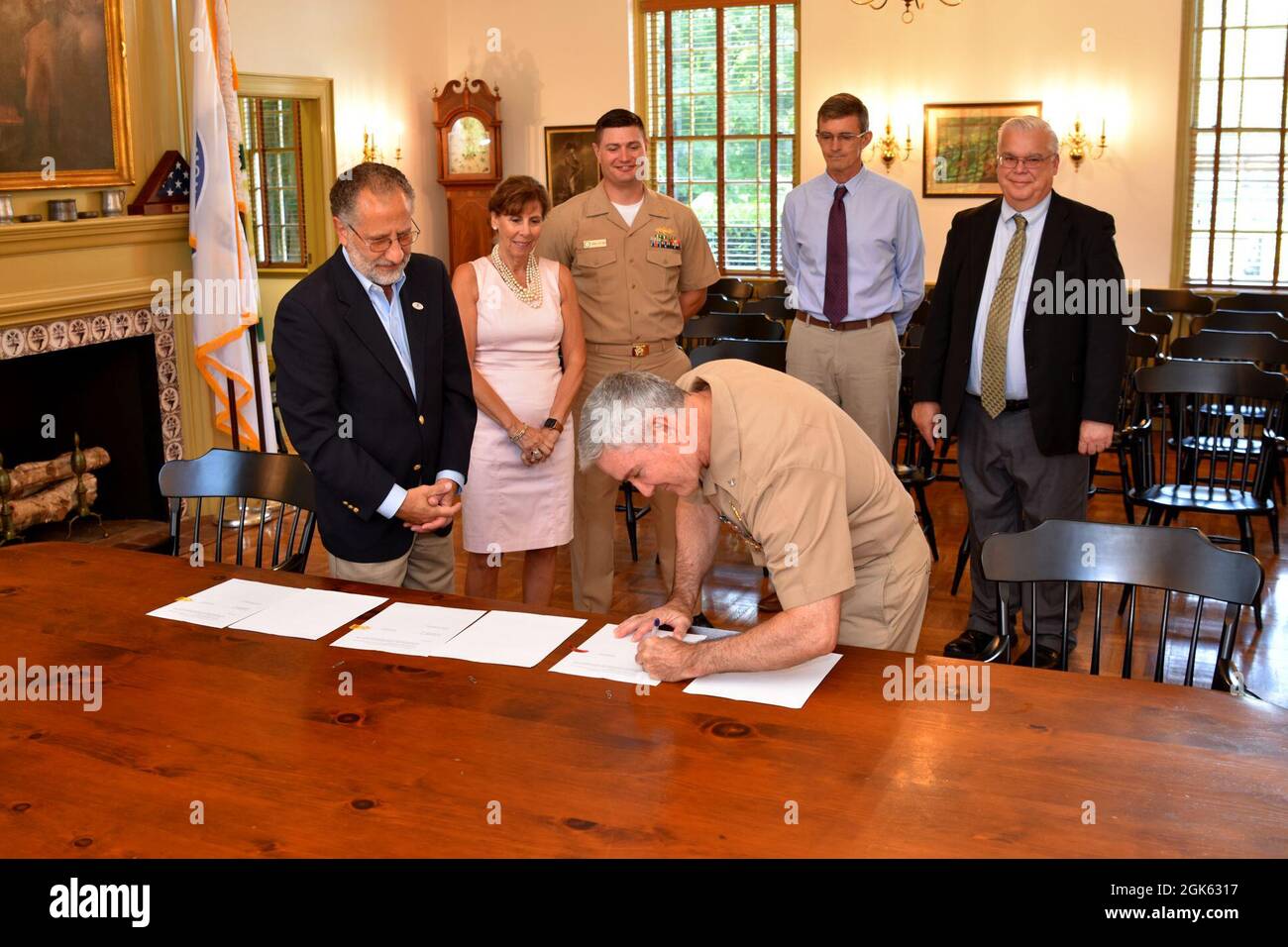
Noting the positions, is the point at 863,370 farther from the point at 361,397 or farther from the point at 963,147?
the point at 963,147

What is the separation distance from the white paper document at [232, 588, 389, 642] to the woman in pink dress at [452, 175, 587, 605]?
50.1 inches

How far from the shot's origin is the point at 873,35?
34.1 ft

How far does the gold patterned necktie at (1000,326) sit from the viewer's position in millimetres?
4266

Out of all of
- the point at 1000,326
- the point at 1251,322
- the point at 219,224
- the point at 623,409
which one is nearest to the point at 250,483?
the point at 623,409

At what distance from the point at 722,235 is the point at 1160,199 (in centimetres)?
369

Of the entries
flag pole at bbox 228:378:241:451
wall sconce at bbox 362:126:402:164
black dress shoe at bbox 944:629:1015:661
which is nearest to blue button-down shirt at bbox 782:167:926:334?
black dress shoe at bbox 944:629:1015:661

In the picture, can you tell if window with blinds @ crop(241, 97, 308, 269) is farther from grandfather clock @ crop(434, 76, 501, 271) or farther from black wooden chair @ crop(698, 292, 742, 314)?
black wooden chair @ crop(698, 292, 742, 314)

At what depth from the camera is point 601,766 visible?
209 cm

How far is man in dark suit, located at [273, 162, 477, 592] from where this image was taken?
320 centimetres

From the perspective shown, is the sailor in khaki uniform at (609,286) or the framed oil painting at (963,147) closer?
the sailor in khaki uniform at (609,286)

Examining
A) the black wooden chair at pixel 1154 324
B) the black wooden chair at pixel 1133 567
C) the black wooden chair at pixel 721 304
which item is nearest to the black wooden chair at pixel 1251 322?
the black wooden chair at pixel 1154 324

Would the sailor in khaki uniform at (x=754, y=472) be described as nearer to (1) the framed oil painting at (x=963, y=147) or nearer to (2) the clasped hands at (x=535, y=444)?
(2) the clasped hands at (x=535, y=444)

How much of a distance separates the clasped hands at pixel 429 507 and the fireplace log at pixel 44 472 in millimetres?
3592

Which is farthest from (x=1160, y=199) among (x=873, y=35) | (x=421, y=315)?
(x=421, y=315)
